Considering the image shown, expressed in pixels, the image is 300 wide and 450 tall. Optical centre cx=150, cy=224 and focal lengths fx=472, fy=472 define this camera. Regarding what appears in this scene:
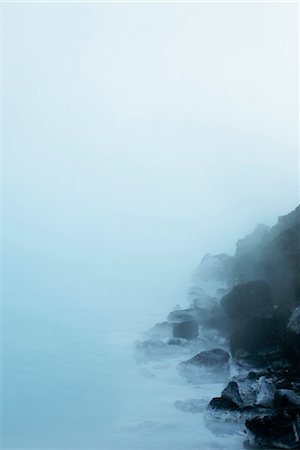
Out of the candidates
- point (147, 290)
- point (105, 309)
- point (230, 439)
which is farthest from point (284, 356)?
point (147, 290)

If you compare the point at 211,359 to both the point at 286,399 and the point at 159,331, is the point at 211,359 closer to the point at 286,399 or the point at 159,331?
the point at 286,399

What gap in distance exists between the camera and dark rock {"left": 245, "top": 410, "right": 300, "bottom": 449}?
26.4 feet

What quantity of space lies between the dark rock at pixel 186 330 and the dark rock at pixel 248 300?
64.0 inches

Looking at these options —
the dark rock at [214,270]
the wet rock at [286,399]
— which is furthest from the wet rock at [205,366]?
the dark rock at [214,270]

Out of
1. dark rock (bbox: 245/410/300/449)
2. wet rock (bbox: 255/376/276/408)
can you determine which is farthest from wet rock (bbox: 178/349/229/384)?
dark rock (bbox: 245/410/300/449)

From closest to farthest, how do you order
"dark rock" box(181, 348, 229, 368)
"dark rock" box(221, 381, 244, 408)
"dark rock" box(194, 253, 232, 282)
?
"dark rock" box(221, 381, 244, 408), "dark rock" box(181, 348, 229, 368), "dark rock" box(194, 253, 232, 282)

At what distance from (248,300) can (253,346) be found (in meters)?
1.79

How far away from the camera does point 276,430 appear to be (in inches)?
325

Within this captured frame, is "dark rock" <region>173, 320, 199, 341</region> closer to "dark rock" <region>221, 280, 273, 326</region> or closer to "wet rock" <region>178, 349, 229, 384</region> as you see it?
"dark rock" <region>221, 280, 273, 326</region>

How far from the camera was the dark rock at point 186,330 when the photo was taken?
1572cm

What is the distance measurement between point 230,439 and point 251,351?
447cm

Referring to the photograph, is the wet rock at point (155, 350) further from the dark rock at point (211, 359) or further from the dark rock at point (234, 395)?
the dark rock at point (234, 395)

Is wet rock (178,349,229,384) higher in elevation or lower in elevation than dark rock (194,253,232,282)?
lower

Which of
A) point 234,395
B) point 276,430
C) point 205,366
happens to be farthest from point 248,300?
point 276,430
